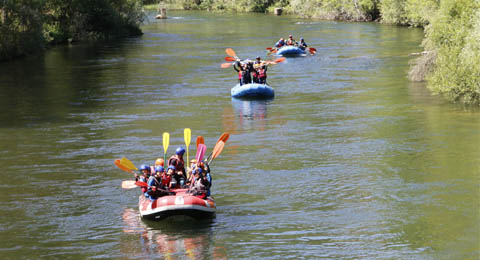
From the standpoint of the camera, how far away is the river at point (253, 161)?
1318 cm

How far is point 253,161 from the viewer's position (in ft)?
61.1

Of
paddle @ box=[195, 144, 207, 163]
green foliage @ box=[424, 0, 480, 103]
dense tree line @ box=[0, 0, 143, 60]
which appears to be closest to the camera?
paddle @ box=[195, 144, 207, 163]

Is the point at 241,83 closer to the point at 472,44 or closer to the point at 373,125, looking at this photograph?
the point at 373,125

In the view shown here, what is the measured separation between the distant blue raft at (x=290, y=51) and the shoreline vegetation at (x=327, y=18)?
7.40 metres

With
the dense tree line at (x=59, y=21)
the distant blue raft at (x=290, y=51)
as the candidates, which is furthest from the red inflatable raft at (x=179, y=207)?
the dense tree line at (x=59, y=21)

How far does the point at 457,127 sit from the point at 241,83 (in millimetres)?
9749

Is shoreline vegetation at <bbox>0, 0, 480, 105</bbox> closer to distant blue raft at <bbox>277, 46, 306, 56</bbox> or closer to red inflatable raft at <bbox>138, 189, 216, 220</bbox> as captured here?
distant blue raft at <bbox>277, 46, 306, 56</bbox>

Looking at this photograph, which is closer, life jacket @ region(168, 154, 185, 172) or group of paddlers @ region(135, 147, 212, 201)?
group of paddlers @ region(135, 147, 212, 201)

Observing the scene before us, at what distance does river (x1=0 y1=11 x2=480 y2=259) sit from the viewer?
1318 cm

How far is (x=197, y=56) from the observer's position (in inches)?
1645

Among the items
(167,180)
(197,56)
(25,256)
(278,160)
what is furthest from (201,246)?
(197,56)

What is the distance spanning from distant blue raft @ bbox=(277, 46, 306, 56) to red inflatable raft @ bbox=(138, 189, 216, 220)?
28.6 meters

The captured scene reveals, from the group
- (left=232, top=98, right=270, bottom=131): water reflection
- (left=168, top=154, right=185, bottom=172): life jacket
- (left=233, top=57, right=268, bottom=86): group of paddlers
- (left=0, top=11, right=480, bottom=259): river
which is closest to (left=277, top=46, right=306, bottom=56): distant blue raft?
(left=0, top=11, right=480, bottom=259): river

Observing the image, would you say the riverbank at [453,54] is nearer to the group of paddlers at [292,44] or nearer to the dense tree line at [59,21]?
the group of paddlers at [292,44]
